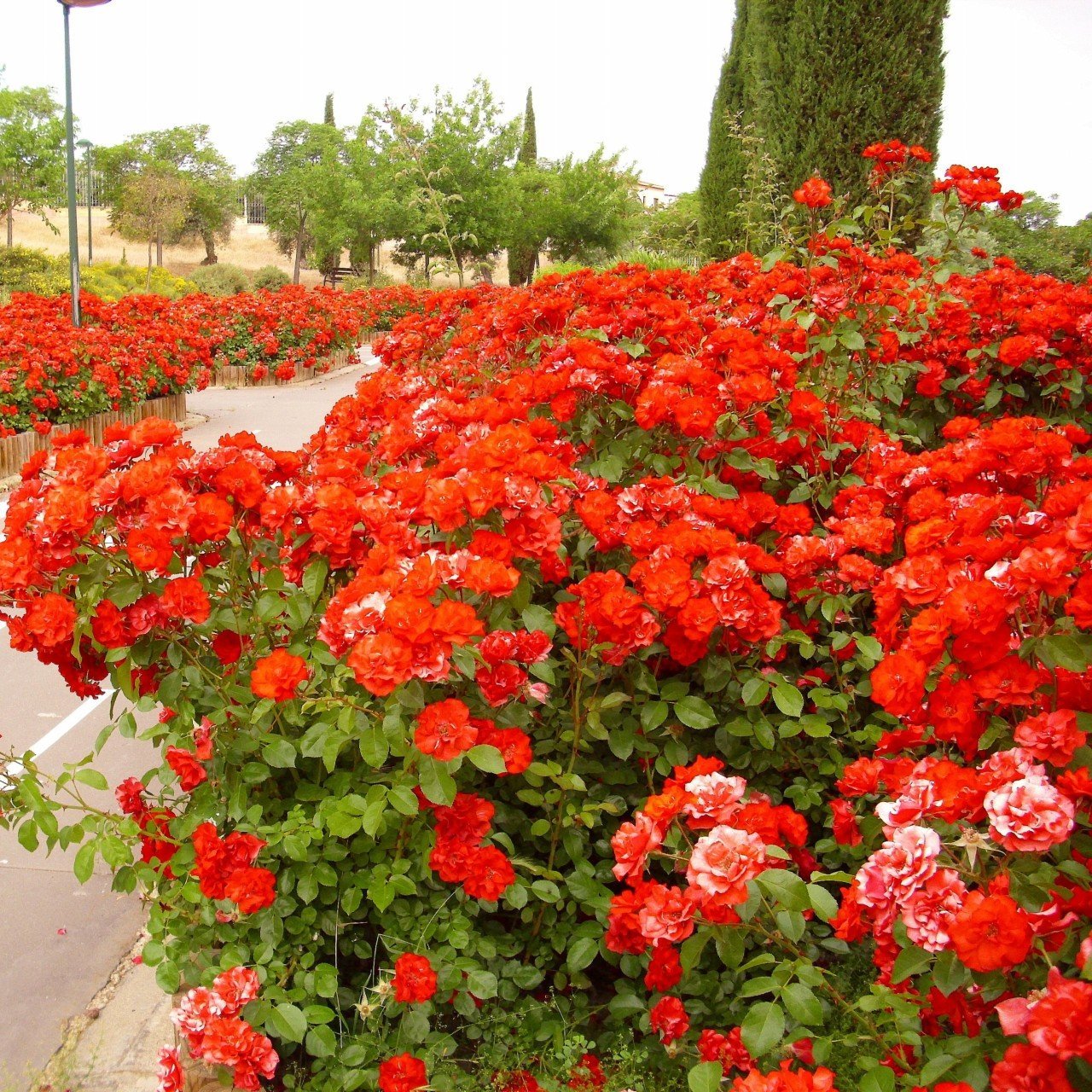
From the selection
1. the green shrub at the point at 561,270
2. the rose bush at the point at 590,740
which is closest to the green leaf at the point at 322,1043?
the rose bush at the point at 590,740

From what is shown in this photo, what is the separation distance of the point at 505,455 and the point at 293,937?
1155mm

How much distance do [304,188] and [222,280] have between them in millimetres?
7336

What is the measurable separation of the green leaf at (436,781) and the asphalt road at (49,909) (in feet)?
4.19

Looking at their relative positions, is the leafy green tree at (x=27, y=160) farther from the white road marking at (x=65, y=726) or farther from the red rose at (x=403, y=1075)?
the red rose at (x=403, y=1075)

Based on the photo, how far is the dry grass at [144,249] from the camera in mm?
43312

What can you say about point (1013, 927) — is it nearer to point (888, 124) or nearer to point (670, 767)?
point (670, 767)

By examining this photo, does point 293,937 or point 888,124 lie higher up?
point 888,124

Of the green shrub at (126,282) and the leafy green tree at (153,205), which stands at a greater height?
the leafy green tree at (153,205)

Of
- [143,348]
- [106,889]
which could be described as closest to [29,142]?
[143,348]

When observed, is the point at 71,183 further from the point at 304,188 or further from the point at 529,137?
the point at 529,137

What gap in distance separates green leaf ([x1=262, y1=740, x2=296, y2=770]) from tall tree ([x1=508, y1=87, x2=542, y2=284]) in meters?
34.2

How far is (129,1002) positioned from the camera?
242 centimetres

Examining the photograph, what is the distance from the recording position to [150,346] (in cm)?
993

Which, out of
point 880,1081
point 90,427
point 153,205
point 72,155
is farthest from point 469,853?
point 153,205
